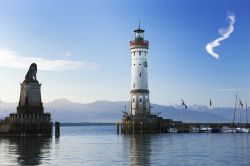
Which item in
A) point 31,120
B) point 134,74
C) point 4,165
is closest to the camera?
point 4,165

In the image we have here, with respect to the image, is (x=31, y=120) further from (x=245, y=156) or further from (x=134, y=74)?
(x=245, y=156)

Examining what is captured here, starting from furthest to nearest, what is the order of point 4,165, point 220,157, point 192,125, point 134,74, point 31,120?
point 192,125, point 134,74, point 31,120, point 220,157, point 4,165

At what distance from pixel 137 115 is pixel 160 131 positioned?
11.1m

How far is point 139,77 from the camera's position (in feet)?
487

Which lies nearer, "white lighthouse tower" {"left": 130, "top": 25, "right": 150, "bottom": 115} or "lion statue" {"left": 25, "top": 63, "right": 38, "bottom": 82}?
"lion statue" {"left": 25, "top": 63, "right": 38, "bottom": 82}

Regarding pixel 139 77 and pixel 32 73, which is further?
pixel 139 77

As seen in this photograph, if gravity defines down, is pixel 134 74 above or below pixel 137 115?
above

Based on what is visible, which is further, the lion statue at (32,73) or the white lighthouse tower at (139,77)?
the white lighthouse tower at (139,77)

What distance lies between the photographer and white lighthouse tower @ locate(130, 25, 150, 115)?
488 feet

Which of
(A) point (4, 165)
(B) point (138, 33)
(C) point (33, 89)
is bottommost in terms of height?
(A) point (4, 165)

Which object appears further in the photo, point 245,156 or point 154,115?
point 154,115

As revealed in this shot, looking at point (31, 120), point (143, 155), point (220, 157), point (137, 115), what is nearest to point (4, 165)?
point (143, 155)

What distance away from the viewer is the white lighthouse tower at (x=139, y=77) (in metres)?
149

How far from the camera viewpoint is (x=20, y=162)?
57.8m
